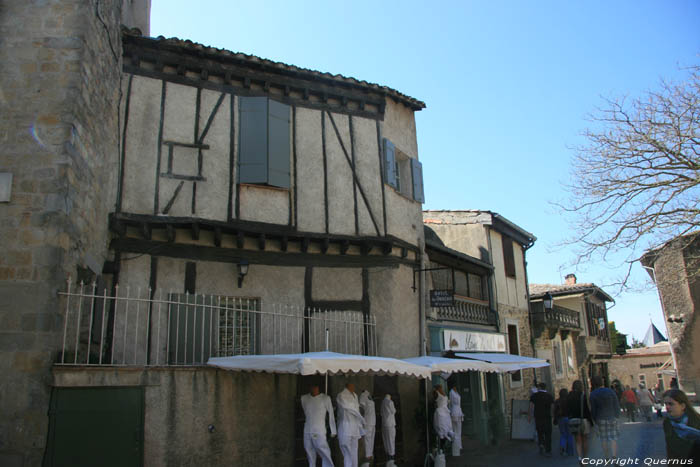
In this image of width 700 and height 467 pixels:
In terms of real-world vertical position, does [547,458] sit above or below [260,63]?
below

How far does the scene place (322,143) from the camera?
37.6ft

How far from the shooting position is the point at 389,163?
12391 mm

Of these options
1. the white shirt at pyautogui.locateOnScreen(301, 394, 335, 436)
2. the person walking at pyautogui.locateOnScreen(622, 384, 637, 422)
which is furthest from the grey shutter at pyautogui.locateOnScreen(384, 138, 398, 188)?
the person walking at pyautogui.locateOnScreen(622, 384, 637, 422)

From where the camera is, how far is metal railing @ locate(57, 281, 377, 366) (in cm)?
781

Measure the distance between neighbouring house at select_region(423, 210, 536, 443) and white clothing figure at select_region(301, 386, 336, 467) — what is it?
5.04 metres

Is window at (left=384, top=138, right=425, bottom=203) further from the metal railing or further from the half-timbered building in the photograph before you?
the metal railing

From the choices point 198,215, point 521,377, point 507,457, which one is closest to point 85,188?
point 198,215

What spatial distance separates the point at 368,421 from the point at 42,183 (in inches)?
250

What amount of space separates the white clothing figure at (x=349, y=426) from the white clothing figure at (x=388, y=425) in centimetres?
129

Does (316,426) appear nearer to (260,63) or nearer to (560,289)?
(260,63)

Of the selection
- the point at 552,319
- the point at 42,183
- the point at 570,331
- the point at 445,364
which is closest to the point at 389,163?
the point at 445,364

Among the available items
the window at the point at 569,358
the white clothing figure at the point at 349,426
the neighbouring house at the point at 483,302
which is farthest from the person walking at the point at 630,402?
the white clothing figure at the point at 349,426

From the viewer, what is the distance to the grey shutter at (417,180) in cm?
1319

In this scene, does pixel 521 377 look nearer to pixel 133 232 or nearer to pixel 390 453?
pixel 390 453
